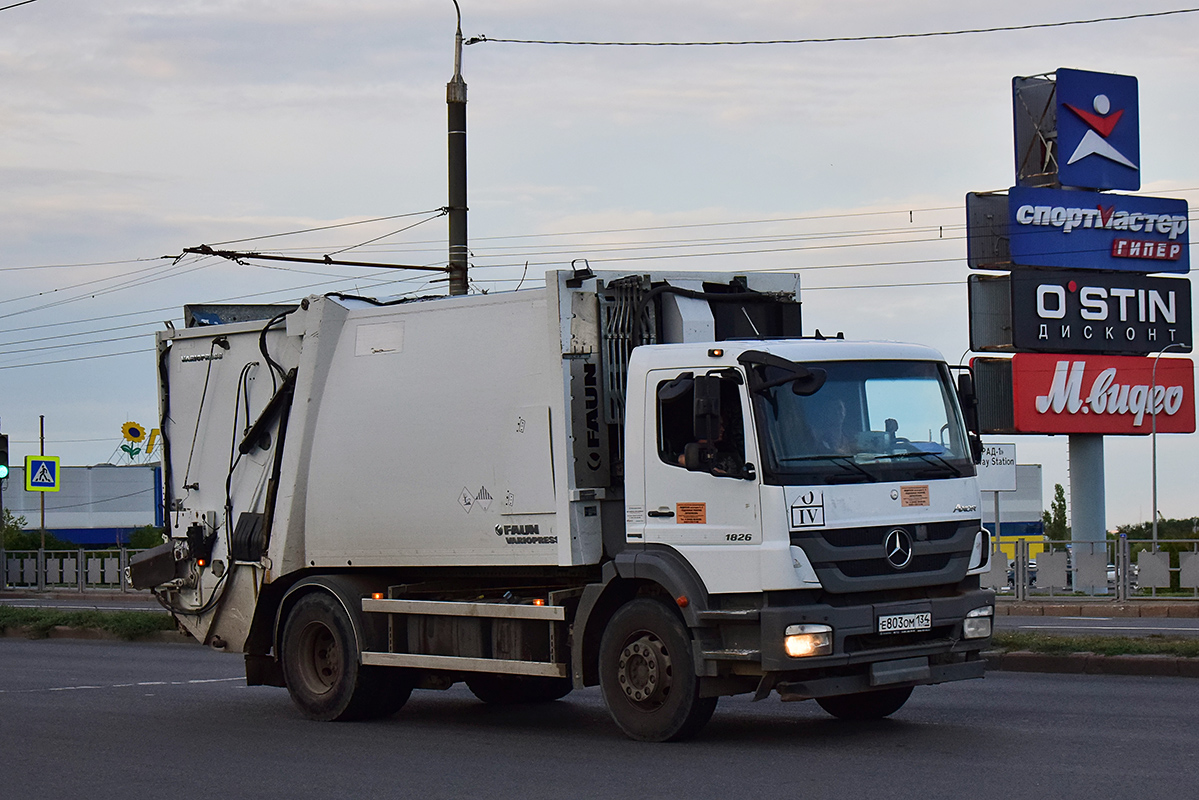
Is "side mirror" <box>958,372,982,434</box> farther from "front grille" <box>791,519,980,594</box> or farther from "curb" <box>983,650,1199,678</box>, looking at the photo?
"curb" <box>983,650,1199,678</box>

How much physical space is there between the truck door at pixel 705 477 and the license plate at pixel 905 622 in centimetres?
90

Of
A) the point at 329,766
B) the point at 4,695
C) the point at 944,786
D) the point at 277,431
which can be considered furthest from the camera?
the point at 4,695

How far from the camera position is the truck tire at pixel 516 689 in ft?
42.7

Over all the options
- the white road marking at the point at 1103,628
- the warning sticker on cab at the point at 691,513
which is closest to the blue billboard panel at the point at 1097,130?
the white road marking at the point at 1103,628

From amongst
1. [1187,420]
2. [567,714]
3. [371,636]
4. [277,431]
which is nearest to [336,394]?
[277,431]

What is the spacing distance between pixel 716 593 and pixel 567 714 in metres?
2.99

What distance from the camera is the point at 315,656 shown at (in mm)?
12672

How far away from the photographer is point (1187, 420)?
44938 millimetres

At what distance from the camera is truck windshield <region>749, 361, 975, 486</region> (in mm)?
9906

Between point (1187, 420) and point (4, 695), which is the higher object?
point (1187, 420)

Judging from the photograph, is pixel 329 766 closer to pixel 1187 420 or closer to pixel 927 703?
pixel 927 703

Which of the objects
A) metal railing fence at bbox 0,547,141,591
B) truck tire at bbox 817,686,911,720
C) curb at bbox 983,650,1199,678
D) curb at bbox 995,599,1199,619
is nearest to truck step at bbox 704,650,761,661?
truck tire at bbox 817,686,911,720

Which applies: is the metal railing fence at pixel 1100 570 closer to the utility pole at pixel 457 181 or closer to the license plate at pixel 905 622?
the utility pole at pixel 457 181

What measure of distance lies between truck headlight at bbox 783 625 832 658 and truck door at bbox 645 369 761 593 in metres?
0.38
